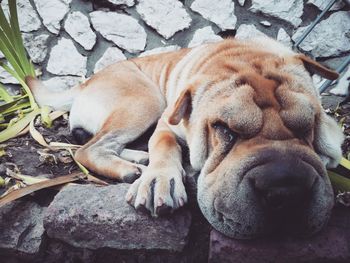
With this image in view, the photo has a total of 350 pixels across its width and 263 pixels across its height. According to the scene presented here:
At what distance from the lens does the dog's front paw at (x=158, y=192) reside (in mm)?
1680

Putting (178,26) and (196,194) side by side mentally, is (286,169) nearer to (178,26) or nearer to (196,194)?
(196,194)

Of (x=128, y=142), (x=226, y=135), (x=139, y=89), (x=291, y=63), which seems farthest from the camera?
(x=139, y=89)

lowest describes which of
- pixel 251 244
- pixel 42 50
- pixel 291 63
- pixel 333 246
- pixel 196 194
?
pixel 42 50

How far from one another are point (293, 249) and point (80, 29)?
315 cm

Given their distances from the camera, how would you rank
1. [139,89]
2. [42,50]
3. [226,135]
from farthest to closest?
[42,50] → [139,89] → [226,135]

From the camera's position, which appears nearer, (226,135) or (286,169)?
(286,169)

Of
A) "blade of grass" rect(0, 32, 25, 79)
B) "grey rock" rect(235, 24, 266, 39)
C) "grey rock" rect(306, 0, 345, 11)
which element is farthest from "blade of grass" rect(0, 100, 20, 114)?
"grey rock" rect(306, 0, 345, 11)

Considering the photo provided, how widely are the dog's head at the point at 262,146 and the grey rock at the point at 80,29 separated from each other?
2.27 meters

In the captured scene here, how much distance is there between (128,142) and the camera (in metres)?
2.40

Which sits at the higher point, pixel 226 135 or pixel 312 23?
pixel 226 135

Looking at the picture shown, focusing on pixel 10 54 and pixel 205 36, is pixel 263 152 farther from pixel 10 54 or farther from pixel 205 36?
pixel 205 36

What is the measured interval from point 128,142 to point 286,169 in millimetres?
1159

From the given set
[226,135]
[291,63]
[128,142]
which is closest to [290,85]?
[291,63]

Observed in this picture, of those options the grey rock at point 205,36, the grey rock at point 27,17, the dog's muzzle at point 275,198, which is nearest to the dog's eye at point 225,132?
the dog's muzzle at point 275,198
